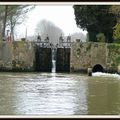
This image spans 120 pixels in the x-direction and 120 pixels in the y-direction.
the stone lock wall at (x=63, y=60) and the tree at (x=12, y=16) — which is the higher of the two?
the tree at (x=12, y=16)

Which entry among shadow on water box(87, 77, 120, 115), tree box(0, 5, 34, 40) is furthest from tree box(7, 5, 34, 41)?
shadow on water box(87, 77, 120, 115)

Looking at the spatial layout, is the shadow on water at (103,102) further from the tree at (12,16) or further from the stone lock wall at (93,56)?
the tree at (12,16)

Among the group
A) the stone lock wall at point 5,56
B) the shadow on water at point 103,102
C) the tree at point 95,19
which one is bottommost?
the shadow on water at point 103,102

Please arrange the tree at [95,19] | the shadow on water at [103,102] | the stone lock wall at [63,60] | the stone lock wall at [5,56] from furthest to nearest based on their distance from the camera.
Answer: the tree at [95,19] < the stone lock wall at [63,60] < the stone lock wall at [5,56] < the shadow on water at [103,102]

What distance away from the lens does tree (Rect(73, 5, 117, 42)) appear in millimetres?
24625

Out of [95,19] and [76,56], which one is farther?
[95,19]

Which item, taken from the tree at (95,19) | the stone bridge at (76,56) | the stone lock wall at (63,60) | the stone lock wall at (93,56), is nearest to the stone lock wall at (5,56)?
the stone bridge at (76,56)

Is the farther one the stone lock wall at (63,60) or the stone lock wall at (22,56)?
the stone lock wall at (63,60)

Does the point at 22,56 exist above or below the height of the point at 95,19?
below

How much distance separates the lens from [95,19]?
81.4 ft

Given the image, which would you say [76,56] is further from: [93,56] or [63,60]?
[63,60]

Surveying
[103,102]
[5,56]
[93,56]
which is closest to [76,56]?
[93,56]

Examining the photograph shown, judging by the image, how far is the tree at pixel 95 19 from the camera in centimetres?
2462

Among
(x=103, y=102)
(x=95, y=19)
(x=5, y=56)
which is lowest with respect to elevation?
(x=103, y=102)
